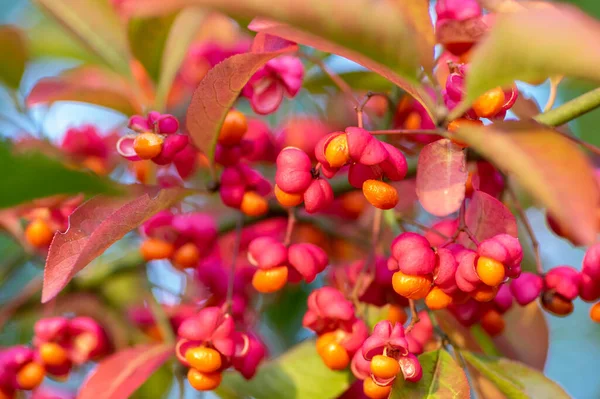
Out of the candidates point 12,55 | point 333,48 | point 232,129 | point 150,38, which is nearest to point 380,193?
point 333,48

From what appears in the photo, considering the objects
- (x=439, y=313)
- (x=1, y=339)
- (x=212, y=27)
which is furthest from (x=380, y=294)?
(x=1, y=339)

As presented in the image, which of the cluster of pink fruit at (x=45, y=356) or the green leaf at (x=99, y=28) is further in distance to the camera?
the green leaf at (x=99, y=28)

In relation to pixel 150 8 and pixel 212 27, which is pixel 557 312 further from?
pixel 212 27

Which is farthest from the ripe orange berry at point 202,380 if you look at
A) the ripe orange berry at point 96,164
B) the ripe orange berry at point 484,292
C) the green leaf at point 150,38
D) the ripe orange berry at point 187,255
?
the ripe orange berry at point 96,164

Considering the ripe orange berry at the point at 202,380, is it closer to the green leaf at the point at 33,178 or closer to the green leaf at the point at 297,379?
the green leaf at the point at 297,379

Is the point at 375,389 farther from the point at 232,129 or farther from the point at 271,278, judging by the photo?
the point at 232,129
